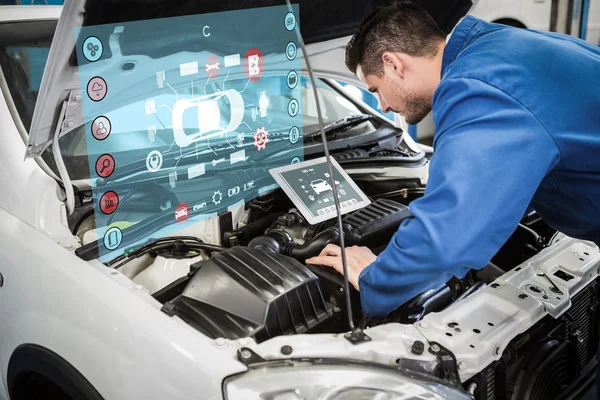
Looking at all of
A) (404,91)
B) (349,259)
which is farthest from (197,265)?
(404,91)

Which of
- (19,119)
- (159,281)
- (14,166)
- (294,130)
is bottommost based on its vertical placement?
(159,281)

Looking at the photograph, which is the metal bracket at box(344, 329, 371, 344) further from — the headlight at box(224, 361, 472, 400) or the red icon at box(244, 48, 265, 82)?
the red icon at box(244, 48, 265, 82)

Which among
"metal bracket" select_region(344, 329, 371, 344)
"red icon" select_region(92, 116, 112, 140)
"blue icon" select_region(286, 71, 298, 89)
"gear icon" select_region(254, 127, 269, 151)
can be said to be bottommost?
"metal bracket" select_region(344, 329, 371, 344)

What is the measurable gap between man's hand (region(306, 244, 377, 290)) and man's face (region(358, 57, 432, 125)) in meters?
0.41

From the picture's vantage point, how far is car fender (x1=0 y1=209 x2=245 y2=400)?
118cm

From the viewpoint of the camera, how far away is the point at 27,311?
152 cm

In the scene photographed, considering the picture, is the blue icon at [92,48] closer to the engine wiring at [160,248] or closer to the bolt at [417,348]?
the engine wiring at [160,248]

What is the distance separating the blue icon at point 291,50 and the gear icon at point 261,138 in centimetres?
28

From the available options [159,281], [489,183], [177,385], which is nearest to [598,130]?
[489,183]

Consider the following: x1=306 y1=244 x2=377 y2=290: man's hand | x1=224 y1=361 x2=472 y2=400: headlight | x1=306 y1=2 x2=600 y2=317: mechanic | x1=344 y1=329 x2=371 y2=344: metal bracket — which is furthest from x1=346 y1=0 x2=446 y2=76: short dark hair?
x1=224 y1=361 x2=472 y2=400: headlight

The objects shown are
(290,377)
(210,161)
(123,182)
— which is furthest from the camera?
(210,161)

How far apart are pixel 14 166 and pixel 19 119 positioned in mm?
163

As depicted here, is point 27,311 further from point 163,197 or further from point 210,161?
point 210,161
